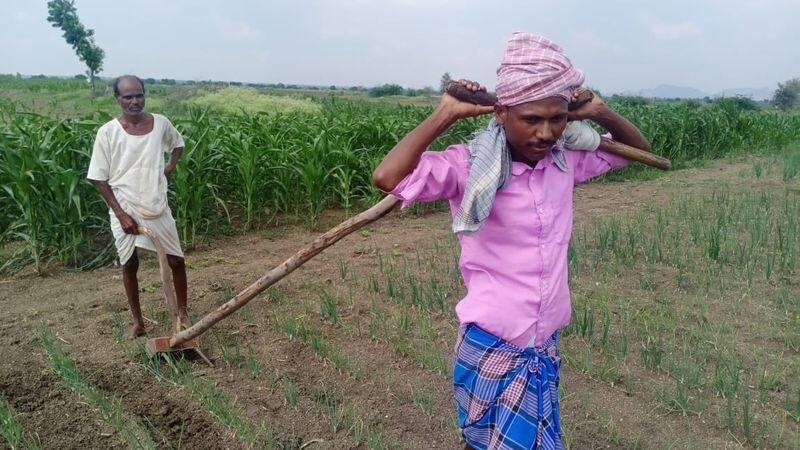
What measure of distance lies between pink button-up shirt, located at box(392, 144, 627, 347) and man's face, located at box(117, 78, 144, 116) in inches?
93.6

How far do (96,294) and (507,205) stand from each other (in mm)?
3869

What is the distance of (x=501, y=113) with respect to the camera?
1.66m

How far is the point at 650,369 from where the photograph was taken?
315 cm

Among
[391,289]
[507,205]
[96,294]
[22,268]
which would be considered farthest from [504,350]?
[22,268]

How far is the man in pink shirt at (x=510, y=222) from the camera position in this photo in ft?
5.25

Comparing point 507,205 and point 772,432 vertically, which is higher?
point 507,205

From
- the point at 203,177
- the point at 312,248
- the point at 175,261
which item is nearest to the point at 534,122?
the point at 312,248

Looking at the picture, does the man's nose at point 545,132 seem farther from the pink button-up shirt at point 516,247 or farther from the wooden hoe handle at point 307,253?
the wooden hoe handle at point 307,253

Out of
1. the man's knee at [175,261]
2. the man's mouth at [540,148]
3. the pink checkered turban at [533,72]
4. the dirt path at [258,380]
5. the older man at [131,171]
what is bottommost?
the dirt path at [258,380]

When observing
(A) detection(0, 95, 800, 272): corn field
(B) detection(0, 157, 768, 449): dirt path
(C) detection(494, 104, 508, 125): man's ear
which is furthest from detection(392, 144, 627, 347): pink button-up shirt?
(A) detection(0, 95, 800, 272): corn field

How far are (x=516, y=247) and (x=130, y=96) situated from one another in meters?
2.60

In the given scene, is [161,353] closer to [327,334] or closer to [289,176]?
[327,334]

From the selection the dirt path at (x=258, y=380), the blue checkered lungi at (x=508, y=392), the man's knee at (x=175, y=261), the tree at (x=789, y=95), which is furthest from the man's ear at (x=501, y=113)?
the tree at (x=789, y=95)

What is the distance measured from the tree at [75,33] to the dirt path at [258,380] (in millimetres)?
33880
